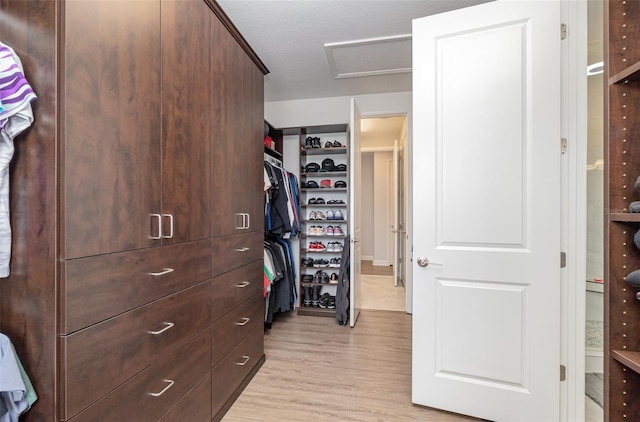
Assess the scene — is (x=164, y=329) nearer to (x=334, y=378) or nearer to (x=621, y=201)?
(x=334, y=378)

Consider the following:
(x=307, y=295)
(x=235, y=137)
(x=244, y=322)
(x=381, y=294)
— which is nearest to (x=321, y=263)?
(x=307, y=295)

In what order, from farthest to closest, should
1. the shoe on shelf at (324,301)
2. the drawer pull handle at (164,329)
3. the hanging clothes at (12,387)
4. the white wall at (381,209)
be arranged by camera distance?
the white wall at (381,209)
the shoe on shelf at (324,301)
the drawer pull handle at (164,329)
the hanging clothes at (12,387)

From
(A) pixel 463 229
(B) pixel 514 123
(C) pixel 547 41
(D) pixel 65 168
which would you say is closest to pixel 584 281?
(A) pixel 463 229

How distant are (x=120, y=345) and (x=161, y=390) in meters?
0.32

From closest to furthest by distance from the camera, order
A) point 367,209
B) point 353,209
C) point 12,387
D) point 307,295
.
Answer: point 12,387 < point 353,209 < point 307,295 < point 367,209

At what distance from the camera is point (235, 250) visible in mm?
1745

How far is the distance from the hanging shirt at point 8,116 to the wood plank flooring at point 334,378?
4.64 ft

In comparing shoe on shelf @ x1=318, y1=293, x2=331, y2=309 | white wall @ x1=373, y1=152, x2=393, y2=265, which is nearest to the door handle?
shoe on shelf @ x1=318, y1=293, x2=331, y2=309

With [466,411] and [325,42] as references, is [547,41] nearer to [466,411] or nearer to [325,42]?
[325,42]

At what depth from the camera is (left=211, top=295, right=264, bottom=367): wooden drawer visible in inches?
61.2

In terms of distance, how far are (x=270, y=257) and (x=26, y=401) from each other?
2.00 m

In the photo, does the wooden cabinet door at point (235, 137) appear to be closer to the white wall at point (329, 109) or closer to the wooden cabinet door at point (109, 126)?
the wooden cabinet door at point (109, 126)

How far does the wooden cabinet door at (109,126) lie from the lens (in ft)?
2.68

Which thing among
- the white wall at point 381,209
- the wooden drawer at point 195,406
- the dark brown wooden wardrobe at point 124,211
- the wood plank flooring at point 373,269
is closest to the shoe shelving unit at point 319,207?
the dark brown wooden wardrobe at point 124,211
